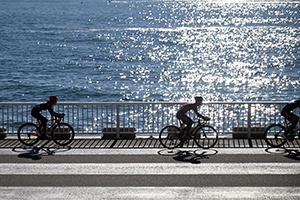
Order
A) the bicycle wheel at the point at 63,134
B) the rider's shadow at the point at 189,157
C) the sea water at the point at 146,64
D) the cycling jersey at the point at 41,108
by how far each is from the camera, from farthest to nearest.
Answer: the sea water at the point at 146,64
the bicycle wheel at the point at 63,134
the cycling jersey at the point at 41,108
the rider's shadow at the point at 189,157

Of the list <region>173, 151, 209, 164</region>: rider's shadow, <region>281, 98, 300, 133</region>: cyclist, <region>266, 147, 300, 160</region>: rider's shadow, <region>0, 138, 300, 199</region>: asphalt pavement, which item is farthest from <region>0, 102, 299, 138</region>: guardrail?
<region>173, 151, 209, 164</region>: rider's shadow

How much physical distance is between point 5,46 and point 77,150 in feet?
247

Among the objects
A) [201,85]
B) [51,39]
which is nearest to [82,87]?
[201,85]

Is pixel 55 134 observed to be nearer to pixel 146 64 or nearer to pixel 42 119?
pixel 42 119

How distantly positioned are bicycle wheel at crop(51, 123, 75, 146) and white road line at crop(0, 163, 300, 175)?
2002 mm

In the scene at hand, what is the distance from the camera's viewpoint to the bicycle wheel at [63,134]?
483 inches

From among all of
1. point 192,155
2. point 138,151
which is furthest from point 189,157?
point 138,151

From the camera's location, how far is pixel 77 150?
11781 mm

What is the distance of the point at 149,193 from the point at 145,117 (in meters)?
28.7

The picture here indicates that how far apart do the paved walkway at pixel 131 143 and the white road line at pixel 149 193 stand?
3645 millimetres

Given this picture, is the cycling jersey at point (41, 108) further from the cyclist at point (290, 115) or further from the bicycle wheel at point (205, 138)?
the cyclist at point (290, 115)

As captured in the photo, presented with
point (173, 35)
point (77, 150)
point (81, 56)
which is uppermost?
point (173, 35)

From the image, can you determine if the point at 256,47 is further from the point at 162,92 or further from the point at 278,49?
the point at 162,92

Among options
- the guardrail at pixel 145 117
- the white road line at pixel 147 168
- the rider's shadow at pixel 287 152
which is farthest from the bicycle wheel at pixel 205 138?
the white road line at pixel 147 168
